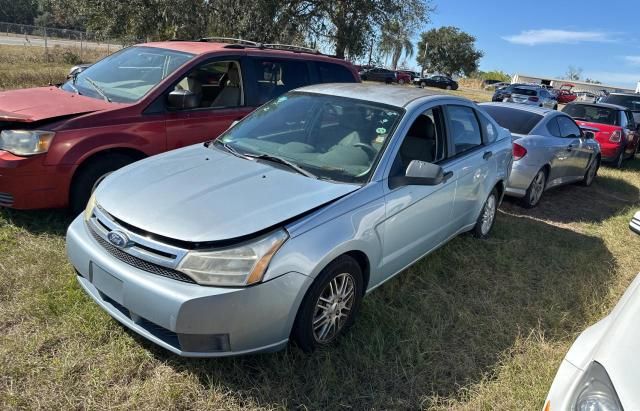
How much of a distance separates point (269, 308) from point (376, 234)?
936 millimetres

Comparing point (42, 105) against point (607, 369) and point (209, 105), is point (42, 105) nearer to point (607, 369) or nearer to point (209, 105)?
point (209, 105)

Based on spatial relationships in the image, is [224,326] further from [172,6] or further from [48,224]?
[172,6]

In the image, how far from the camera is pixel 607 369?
1.67 metres

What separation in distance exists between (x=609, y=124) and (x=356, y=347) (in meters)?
10.3

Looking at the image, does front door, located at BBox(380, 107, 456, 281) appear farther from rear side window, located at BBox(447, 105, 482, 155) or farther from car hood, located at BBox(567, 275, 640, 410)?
car hood, located at BBox(567, 275, 640, 410)

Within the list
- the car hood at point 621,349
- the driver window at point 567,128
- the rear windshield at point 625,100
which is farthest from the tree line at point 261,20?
the car hood at point 621,349

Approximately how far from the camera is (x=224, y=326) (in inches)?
91.8

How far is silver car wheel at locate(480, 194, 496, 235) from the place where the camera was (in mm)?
5012

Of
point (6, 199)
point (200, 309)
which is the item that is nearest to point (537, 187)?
point (200, 309)

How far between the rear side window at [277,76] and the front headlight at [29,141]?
2.34 metres

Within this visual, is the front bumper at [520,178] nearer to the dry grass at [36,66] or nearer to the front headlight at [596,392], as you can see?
the front headlight at [596,392]

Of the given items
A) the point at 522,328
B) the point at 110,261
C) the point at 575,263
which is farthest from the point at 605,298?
the point at 110,261

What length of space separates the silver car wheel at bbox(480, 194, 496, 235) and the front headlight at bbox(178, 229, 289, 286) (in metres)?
3.28

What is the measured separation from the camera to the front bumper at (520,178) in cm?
631
